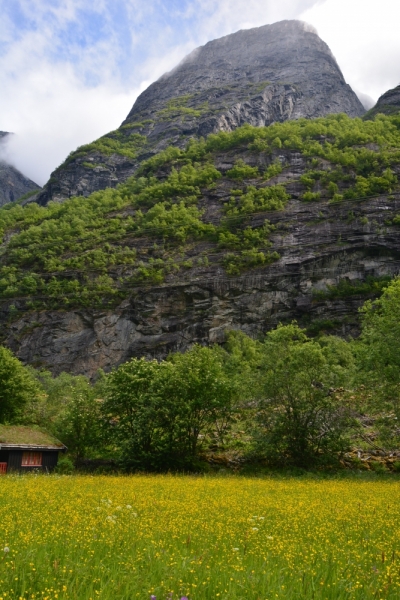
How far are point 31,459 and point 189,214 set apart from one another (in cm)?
6664

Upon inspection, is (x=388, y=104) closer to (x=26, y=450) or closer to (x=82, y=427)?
(x=82, y=427)

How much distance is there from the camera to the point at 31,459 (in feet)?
106

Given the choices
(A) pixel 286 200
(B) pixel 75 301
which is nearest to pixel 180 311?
(B) pixel 75 301

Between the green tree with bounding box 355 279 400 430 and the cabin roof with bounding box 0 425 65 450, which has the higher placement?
the green tree with bounding box 355 279 400 430

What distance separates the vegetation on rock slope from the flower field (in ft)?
217

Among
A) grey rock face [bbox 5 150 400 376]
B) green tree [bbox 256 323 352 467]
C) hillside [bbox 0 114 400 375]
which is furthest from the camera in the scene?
hillside [bbox 0 114 400 375]

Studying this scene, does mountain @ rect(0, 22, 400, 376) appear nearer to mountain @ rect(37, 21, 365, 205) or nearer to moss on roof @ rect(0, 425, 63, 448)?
moss on roof @ rect(0, 425, 63, 448)

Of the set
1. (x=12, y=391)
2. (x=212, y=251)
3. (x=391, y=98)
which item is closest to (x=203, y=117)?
(x=391, y=98)

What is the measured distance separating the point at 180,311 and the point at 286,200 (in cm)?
3430

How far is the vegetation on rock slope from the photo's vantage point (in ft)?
257

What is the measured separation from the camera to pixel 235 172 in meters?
105

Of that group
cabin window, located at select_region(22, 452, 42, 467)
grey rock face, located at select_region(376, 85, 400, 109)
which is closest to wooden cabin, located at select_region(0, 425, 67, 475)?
cabin window, located at select_region(22, 452, 42, 467)

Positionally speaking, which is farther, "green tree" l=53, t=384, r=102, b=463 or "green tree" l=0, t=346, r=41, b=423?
"green tree" l=0, t=346, r=41, b=423

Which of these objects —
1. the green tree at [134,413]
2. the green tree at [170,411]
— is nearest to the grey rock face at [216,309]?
the green tree at [134,413]
